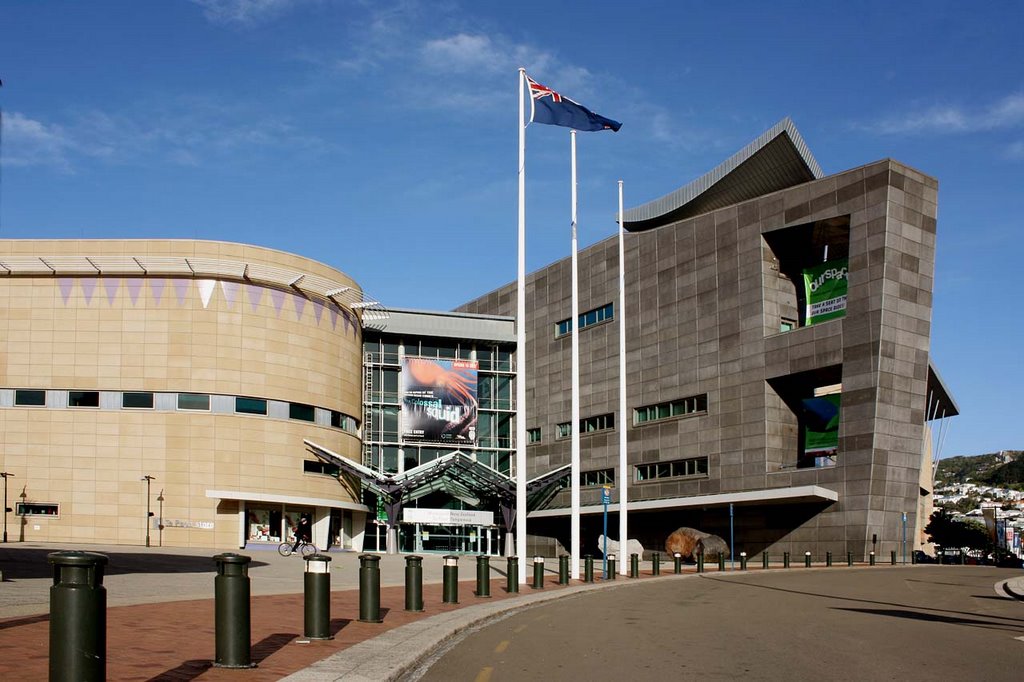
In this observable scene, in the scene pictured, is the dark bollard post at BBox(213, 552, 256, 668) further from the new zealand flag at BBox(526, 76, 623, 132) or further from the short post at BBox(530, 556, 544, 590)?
the new zealand flag at BBox(526, 76, 623, 132)

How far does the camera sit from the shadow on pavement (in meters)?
24.3

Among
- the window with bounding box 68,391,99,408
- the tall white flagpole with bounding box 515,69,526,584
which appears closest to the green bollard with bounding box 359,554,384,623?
the tall white flagpole with bounding box 515,69,526,584

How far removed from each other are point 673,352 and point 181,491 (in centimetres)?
3204

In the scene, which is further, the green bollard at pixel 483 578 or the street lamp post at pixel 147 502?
the street lamp post at pixel 147 502

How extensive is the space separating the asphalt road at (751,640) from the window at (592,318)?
50.4 m

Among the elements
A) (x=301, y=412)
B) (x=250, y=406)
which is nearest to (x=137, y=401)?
(x=250, y=406)

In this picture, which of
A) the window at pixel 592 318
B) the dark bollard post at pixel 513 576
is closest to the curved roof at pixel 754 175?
the window at pixel 592 318

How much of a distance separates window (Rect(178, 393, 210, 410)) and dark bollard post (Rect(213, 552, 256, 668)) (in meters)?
50.0

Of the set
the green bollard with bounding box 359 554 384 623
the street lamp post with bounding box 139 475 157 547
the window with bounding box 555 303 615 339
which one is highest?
the window with bounding box 555 303 615 339

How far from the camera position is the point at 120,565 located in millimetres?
32406

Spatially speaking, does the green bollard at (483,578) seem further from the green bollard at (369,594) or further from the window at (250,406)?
the window at (250,406)

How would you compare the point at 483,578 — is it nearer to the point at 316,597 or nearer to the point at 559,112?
the point at 316,597

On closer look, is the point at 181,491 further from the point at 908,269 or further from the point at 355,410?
the point at 908,269

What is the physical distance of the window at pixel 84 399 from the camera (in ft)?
186
